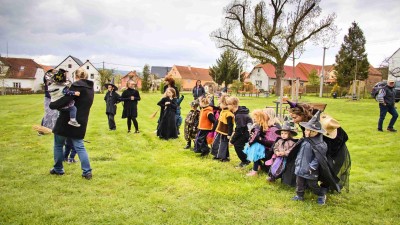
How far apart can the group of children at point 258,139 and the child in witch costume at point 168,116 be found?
1.34 metres

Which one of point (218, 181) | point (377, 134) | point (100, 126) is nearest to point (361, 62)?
point (377, 134)

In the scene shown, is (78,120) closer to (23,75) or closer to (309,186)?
(309,186)

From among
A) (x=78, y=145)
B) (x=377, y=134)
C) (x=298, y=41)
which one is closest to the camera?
(x=78, y=145)

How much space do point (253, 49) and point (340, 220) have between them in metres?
35.2

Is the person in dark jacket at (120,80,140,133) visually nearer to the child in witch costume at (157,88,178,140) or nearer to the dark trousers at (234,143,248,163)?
the child in witch costume at (157,88,178,140)

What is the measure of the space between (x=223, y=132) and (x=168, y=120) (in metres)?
3.16

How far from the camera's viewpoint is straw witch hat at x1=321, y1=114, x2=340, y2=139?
4.52 meters

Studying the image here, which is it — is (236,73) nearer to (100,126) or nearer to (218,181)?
(100,126)

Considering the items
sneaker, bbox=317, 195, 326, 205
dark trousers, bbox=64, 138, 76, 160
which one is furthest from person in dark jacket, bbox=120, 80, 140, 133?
sneaker, bbox=317, 195, 326, 205

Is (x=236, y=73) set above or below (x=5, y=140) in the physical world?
above

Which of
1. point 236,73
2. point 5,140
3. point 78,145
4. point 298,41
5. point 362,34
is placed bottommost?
point 5,140

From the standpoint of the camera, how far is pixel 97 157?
732 centimetres

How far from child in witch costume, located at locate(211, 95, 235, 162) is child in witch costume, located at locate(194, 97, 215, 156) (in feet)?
1.15

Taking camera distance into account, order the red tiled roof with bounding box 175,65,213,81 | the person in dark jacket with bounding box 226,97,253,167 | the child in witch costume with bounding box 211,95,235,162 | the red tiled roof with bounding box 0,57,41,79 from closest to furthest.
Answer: the person in dark jacket with bounding box 226,97,253,167
the child in witch costume with bounding box 211,95,235,162
the red tiled roof with bounding box 0,57,41,79
the red tiled roof with bounding box 175,65,213,81
